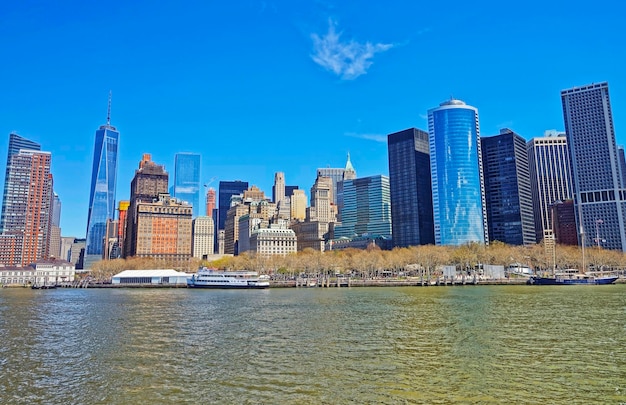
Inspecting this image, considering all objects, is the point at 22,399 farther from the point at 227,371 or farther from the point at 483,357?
the point at 483,357

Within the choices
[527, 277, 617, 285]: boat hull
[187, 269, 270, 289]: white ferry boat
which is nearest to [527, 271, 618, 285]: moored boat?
[527, 277, 617, 285]: boat hull

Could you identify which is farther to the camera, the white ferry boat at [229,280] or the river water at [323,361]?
the white ferry boat at [229,280]

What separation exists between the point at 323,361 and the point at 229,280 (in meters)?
136

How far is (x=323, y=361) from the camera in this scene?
3275 cm

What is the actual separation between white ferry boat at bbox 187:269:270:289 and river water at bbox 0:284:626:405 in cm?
10375

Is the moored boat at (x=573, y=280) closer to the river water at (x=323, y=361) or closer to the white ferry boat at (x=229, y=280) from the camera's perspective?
the white ferry boat at (x=229, y=280)

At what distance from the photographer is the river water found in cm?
2525

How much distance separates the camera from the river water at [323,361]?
82.8 ft

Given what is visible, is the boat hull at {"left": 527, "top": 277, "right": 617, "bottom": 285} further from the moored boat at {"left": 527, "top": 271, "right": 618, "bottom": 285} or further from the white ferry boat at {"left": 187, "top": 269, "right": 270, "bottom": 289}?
the white ferry boat at {"left": 187, "top": 269, "right": 270, "bottom": 289}

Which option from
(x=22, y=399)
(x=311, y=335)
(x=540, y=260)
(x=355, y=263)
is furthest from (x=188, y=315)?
(x=540, y=260)

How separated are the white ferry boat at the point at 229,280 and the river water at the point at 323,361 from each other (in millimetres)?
103750

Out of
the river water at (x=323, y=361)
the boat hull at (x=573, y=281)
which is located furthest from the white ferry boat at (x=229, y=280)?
the river water at (x=323, y=361)

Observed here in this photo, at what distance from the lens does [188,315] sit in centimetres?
6600

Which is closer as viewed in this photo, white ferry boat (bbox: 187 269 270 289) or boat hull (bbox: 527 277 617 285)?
boat hull (bbox: 527 277 617 285)
